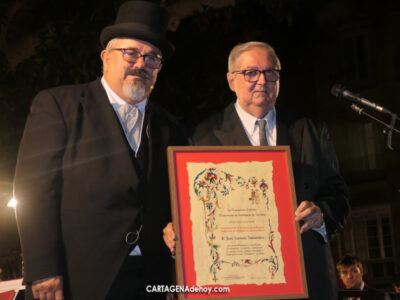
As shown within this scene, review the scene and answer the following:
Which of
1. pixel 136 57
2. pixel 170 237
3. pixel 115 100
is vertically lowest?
pixel 170 237

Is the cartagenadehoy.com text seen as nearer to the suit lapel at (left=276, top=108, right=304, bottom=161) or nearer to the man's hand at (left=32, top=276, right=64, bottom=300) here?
the man's hand at (left=32, top=276, right=64, bottom=300)

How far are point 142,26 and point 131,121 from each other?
0.68 metres

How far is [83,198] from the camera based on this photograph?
177 inches

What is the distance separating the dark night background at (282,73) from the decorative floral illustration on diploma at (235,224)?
776mm

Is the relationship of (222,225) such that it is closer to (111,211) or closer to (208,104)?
(111,211)

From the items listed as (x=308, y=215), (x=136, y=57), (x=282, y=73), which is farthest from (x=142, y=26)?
(x=282, y=73)

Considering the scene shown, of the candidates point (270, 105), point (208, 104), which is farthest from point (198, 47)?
point (270, 105)

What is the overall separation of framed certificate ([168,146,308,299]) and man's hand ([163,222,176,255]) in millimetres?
38

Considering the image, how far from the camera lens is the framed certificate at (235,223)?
14.5 ft

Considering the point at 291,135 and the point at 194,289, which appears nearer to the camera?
the point at 194,289

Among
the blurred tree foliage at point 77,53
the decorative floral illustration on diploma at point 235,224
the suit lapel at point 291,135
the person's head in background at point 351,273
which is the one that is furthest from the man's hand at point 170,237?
the person's head in background at point 351,273

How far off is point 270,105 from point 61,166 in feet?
5.09

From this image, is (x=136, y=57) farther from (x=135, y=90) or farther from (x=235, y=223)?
(x=235, y=223)

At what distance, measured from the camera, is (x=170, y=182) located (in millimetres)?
4516
